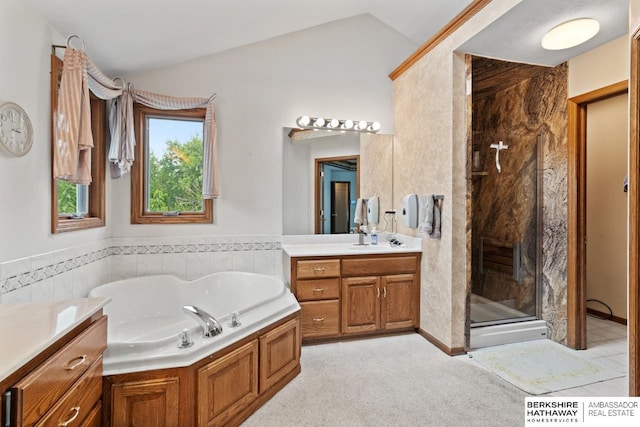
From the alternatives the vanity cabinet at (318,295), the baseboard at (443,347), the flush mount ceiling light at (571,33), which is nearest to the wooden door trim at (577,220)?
the flush mount ceiling light at (571,33)

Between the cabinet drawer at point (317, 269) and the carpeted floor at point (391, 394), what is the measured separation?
63 cm

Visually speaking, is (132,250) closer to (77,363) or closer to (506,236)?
(77,363)

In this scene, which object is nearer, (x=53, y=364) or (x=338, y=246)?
(x=53, y=364)

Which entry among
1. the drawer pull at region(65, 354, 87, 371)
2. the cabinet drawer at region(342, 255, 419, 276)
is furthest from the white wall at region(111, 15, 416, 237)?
the drawer pull at region(65, 354, 87, 371)

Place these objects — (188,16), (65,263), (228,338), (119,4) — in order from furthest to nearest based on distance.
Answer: (188,16) < (65,263) < (119,4) < (228,338)

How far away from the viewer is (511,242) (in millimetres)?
3250

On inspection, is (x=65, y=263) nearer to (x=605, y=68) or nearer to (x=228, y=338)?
(x=228, y=338)

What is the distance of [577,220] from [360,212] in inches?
73.9

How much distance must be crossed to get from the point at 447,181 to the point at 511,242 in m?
1.25

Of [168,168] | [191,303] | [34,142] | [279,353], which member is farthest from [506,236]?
[34,142]

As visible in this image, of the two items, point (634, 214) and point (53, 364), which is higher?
point (634, 214)

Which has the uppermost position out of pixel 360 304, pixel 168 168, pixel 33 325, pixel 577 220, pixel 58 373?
pixel 168 168

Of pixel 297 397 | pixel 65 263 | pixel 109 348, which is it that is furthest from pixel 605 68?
pixel 65 263

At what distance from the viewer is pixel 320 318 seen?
281 cm
